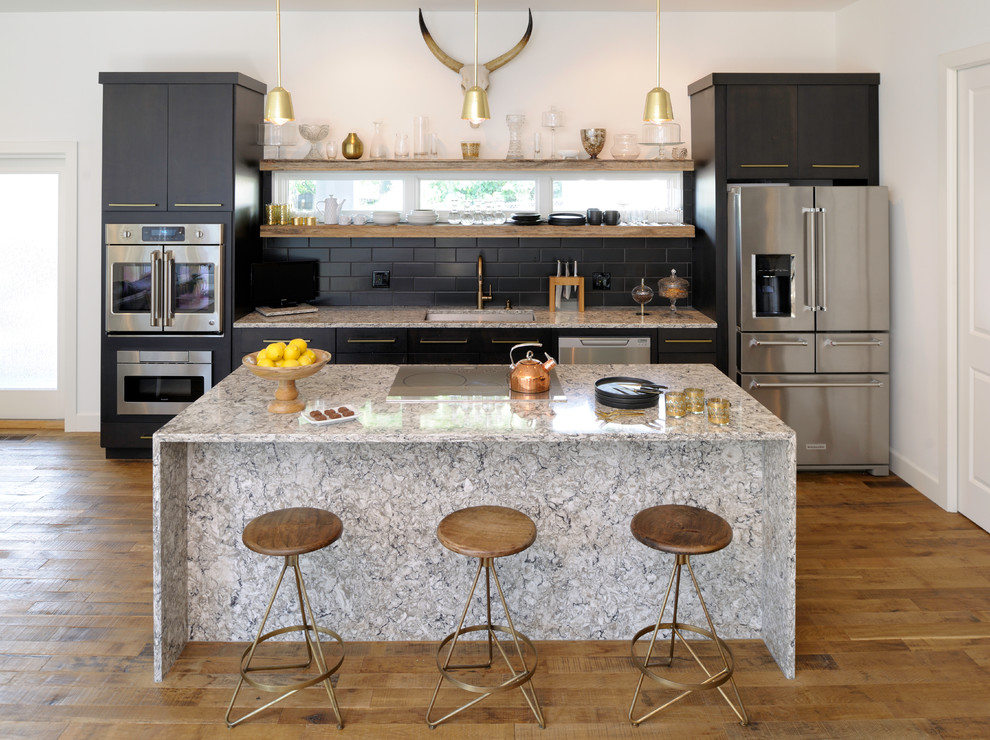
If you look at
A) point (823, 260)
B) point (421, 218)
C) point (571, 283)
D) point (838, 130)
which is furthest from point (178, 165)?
point (838, 130)

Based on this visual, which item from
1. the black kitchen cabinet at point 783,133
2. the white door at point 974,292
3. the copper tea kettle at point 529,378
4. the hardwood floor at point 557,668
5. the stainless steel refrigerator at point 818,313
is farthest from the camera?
the black kitchen cabinet at point 783,133

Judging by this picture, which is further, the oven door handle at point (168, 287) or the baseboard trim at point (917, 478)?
the oven door handle at point (168, 287)

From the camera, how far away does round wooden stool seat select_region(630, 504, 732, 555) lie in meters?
2.62

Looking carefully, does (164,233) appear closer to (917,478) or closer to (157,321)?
(157,321)

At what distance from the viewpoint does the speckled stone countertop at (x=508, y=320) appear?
5.53 m

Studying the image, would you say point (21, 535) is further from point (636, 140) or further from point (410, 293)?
point (636, 140)

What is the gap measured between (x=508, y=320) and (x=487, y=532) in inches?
133

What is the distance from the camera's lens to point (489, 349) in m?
5.57

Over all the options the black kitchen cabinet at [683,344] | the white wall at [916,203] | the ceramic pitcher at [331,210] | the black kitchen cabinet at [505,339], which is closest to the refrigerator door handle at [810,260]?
the white wall at [916,203]

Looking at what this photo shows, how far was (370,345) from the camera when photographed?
5.57 metres

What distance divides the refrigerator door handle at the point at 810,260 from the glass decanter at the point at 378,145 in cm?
278

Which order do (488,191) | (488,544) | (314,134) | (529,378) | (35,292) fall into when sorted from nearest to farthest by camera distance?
(488,544) → (529,378) → (314,134) → (488,191) → (35,292)

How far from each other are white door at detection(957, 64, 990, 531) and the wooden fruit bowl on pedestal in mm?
3382

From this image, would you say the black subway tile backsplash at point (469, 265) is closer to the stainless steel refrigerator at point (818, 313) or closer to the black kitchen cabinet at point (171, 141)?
the black kitchen cabinet at point (171, 141)
